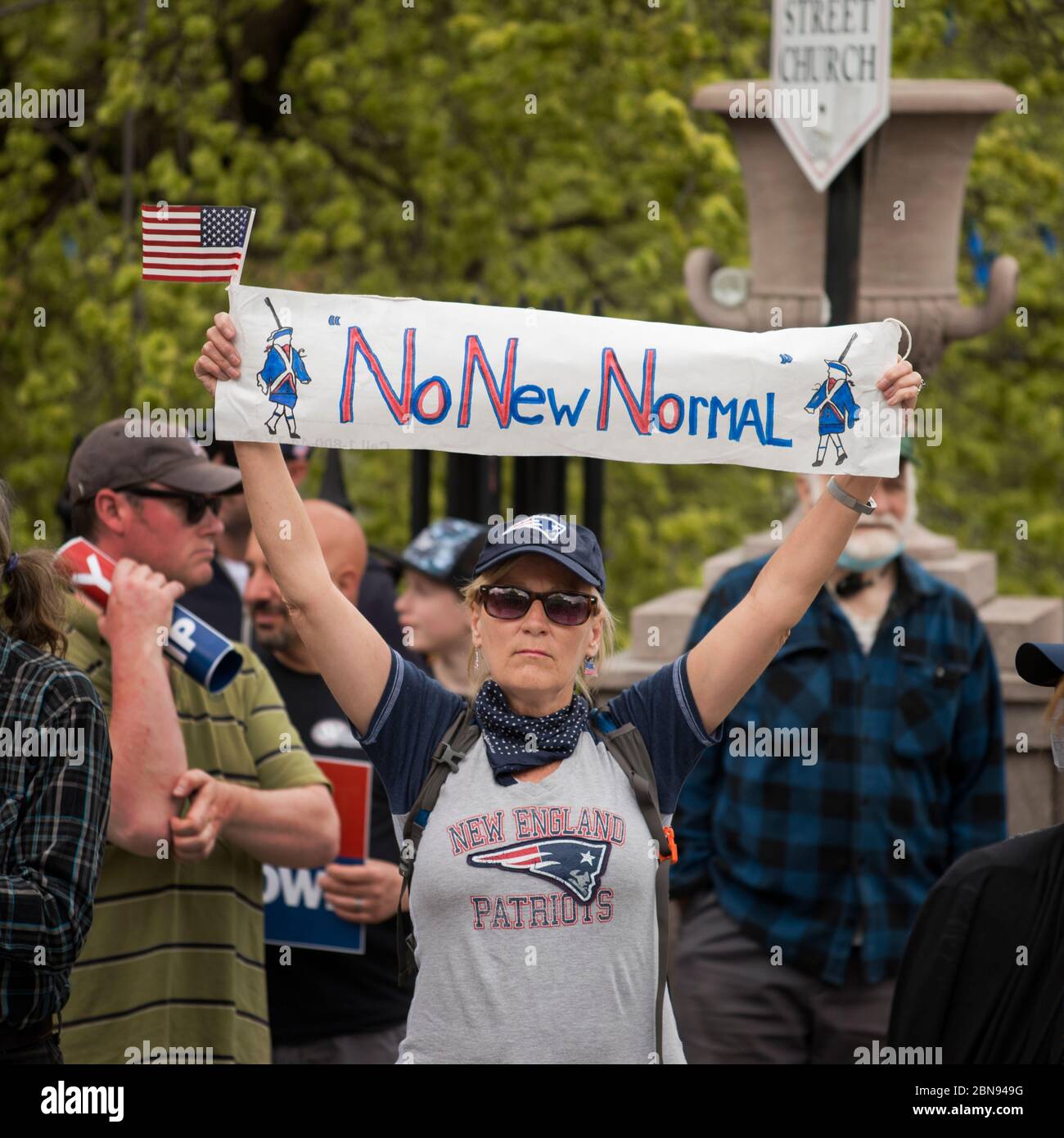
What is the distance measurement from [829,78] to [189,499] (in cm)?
241

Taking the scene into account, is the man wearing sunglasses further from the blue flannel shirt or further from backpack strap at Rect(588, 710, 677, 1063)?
the blue flannel shirt

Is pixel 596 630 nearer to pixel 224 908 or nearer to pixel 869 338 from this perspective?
pixel 869 338

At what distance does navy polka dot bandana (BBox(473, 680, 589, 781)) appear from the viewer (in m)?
2.99

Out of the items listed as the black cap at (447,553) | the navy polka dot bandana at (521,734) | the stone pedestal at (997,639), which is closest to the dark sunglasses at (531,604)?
the navy polka dot bandana at (521,734)

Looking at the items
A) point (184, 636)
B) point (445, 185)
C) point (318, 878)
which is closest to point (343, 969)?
point (318, 878)

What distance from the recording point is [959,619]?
4.70 m

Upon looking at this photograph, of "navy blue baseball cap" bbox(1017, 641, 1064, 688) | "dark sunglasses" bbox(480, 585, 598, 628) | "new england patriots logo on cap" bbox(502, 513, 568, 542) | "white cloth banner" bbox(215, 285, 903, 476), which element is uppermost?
"white cloth banner" bbox(215, 285, 903, 476)

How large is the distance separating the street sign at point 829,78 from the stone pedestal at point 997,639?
115 cm

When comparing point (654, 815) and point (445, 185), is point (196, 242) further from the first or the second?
point (445, 185)

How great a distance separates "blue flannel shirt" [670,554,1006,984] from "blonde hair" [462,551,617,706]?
1275mm

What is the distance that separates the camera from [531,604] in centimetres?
304

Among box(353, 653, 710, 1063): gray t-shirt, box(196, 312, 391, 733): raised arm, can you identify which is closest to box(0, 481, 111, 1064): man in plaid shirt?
box(196, 312, 391, 733): raised arm

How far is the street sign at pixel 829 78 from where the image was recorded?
16.9ft

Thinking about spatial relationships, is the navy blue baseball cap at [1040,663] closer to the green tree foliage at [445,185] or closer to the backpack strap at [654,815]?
the backpack strap at [654,815]
